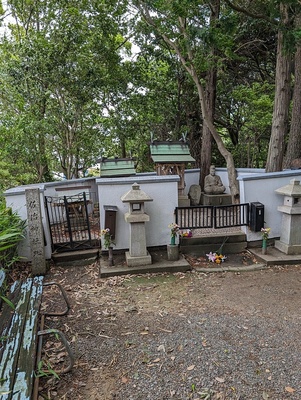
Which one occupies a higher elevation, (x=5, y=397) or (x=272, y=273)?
(x=5, y=397)

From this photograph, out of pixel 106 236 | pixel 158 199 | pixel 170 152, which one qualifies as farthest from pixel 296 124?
pixel 106 236

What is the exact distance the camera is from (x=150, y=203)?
17.8ft

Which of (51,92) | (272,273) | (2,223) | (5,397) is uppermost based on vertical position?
(51,92)

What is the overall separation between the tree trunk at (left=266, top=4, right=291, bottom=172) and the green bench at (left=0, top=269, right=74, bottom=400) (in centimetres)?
640

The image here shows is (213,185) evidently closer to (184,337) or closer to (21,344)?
(184,337)

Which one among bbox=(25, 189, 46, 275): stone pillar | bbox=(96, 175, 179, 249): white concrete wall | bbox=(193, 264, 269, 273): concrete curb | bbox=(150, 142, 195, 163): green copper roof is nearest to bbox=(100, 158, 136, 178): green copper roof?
bbox=(150, 142, 195, 163): green copper roof

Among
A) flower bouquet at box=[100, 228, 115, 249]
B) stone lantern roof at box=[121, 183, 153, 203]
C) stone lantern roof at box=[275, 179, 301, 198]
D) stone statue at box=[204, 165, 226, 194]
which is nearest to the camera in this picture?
stone lantern roof at box=[121, 183, 153, 203]

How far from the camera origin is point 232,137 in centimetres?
1340

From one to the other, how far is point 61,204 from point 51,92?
14.3 ft

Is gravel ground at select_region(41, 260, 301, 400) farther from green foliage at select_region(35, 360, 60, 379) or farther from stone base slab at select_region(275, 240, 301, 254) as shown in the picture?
stone base slab at select_region(275, 240, 301, 254)

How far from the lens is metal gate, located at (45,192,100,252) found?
5453mm

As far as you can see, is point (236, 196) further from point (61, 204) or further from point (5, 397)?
point (5, 397)

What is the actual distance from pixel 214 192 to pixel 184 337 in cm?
605

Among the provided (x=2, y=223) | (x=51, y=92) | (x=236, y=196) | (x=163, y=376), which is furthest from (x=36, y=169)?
(x=163, y=376)
